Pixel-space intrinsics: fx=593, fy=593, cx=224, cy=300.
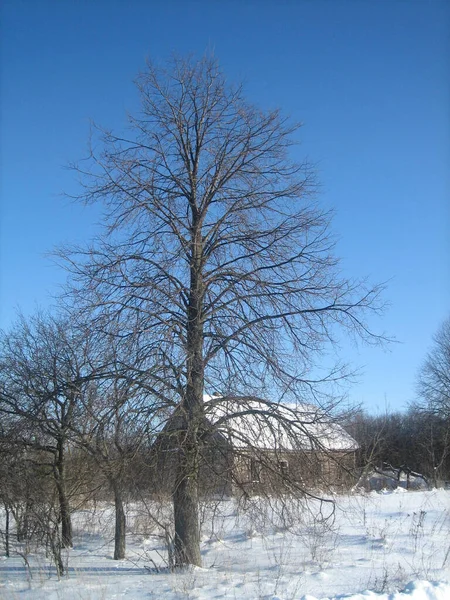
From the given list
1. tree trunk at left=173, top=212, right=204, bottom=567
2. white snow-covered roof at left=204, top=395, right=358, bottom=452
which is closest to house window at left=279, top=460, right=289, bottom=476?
white snow-covered roof at left=204, top=395, right=358, bottom=452

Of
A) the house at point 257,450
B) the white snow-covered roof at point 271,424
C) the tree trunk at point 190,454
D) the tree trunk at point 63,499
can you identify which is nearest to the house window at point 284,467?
the house at point 257,450

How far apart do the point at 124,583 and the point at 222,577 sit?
1400 mm

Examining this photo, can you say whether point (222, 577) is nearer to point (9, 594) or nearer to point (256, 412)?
point (256, 412)

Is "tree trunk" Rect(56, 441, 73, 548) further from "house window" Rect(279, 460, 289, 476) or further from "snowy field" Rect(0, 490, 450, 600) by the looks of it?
"house window" Rect(279, 460, 289, 476)

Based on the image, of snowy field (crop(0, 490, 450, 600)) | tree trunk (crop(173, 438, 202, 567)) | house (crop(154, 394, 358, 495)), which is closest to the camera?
snowy field (crop(0, 490, 450, 600))

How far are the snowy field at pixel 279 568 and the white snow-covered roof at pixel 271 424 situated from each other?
3.10 ft

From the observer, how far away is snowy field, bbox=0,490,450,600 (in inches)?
290

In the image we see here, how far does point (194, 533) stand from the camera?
361 inches

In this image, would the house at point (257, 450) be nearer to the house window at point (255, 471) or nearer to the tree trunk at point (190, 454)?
the house window at point (255, 471)

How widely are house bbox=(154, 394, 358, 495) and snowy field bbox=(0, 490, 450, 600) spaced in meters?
0.42

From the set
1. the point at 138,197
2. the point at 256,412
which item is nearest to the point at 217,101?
the point at 138,197

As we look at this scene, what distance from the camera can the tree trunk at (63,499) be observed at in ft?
Answer: 38.2

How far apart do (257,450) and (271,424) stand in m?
0.45

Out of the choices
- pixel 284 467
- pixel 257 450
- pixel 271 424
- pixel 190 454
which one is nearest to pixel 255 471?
pixel 257 450
